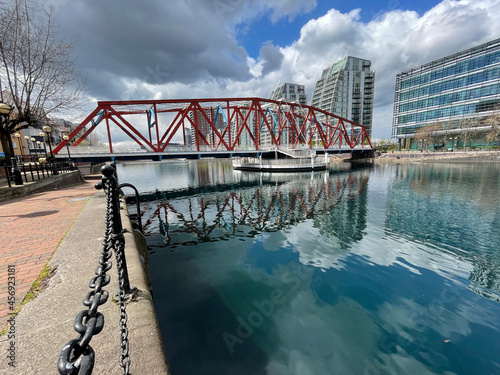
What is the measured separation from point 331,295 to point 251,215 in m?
8.17

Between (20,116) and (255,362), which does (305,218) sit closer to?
(255,362)

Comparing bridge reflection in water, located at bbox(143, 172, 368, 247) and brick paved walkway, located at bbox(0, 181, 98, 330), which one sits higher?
brick paved walkway, located at bbox(0, 181, 98, 330)

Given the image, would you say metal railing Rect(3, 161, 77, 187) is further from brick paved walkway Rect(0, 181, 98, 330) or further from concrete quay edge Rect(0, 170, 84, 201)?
brick paved walkway Rect(0, 181, 98, 330)

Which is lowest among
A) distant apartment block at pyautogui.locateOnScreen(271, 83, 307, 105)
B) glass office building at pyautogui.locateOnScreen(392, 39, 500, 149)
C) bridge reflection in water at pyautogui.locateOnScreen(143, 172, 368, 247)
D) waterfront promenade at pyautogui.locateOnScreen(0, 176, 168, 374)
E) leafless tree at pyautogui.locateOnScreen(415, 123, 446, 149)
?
bridge reflection in water at pyautogui.locateOnScreen(143, 172, 368, 247)

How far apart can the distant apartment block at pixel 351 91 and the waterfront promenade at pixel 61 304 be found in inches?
4300

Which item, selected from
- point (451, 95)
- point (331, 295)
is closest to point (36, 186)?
point (331, 295)

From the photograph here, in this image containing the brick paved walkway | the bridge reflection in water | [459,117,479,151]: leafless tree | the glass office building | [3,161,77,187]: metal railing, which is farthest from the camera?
[459,117,479,151]: leafless tree

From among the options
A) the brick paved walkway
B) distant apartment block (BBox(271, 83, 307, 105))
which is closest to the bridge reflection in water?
the brick paved walkway

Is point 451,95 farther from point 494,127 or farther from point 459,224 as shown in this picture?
point 459,224

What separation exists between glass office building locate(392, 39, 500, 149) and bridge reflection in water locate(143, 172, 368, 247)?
2762 inches

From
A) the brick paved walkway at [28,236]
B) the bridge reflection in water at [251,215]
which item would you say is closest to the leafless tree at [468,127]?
the bridge reflection in water at [251,215]

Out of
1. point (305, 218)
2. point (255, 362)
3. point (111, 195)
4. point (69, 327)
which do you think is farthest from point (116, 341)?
point (305, 218)

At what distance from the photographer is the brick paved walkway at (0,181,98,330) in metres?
3.31

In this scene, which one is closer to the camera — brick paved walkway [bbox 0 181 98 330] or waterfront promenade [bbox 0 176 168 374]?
waterfront promenade [bbox 0 176 168 374]
